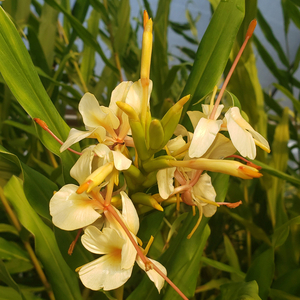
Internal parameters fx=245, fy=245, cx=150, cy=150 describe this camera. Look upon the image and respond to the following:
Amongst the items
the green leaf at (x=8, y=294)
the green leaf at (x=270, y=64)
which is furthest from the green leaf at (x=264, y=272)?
the green leaf at (x=270, y=64)

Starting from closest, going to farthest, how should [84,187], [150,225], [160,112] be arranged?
[84,187] → [150,225] → [160,112]

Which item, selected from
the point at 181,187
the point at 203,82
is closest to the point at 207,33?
the point at 203,82

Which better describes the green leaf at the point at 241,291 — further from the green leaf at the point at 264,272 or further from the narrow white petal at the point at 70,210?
the narrow white petal at the point at 70,210

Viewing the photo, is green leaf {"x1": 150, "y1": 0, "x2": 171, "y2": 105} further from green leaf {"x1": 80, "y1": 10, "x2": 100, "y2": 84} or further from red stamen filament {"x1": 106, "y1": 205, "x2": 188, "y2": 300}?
red stamen filament {"x1": 106, "y1": 205, "x2": 188, "y2": 300}

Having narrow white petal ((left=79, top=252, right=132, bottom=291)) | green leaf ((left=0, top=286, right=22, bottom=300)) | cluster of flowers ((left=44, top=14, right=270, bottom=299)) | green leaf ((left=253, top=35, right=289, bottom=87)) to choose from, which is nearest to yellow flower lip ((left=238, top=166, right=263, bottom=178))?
cluster of flowers ((left=44, top=14, right=270, bottom=299))

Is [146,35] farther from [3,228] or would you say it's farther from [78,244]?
[3,228]
